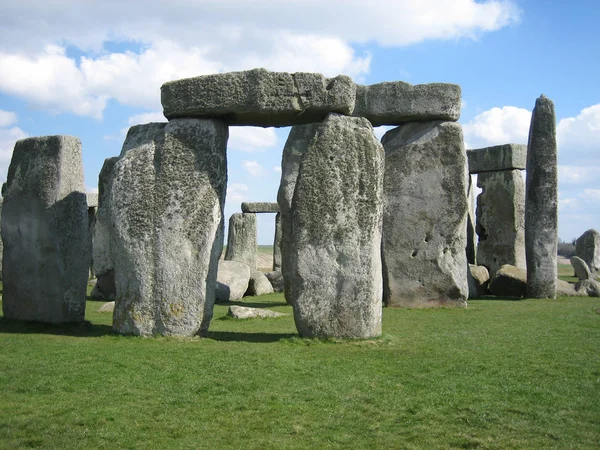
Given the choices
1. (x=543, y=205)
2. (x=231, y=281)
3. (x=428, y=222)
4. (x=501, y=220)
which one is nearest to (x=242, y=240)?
(x=231, y=281)

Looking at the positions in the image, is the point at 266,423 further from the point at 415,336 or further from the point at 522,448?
the point at 415,336

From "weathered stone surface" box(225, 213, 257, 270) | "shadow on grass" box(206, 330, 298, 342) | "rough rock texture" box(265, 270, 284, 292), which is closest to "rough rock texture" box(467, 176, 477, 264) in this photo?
"rough rock texture" box(265, 270, 284, 292)

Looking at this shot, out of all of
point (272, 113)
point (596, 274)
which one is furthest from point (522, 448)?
point (596, 274)

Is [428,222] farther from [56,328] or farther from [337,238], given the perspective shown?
[56,328]

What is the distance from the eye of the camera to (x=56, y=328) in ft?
28.7

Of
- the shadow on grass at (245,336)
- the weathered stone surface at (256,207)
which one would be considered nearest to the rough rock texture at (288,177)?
the shadow on grass at (245,336)

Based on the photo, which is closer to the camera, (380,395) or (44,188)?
(380,395)

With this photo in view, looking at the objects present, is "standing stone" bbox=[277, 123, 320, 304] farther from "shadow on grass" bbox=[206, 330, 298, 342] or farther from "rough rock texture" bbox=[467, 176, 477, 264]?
"rough rock texture" bbox=[467, 176, 477, 264]

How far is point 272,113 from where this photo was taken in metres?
8.00

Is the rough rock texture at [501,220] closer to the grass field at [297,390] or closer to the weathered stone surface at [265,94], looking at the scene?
the grass field at [297,390]

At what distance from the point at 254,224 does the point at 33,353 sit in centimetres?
1463

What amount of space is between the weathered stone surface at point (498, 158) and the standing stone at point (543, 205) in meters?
3.73

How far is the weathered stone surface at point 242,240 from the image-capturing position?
21047 millimetres

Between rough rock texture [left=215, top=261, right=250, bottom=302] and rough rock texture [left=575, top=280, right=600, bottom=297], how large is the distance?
21.4ft
